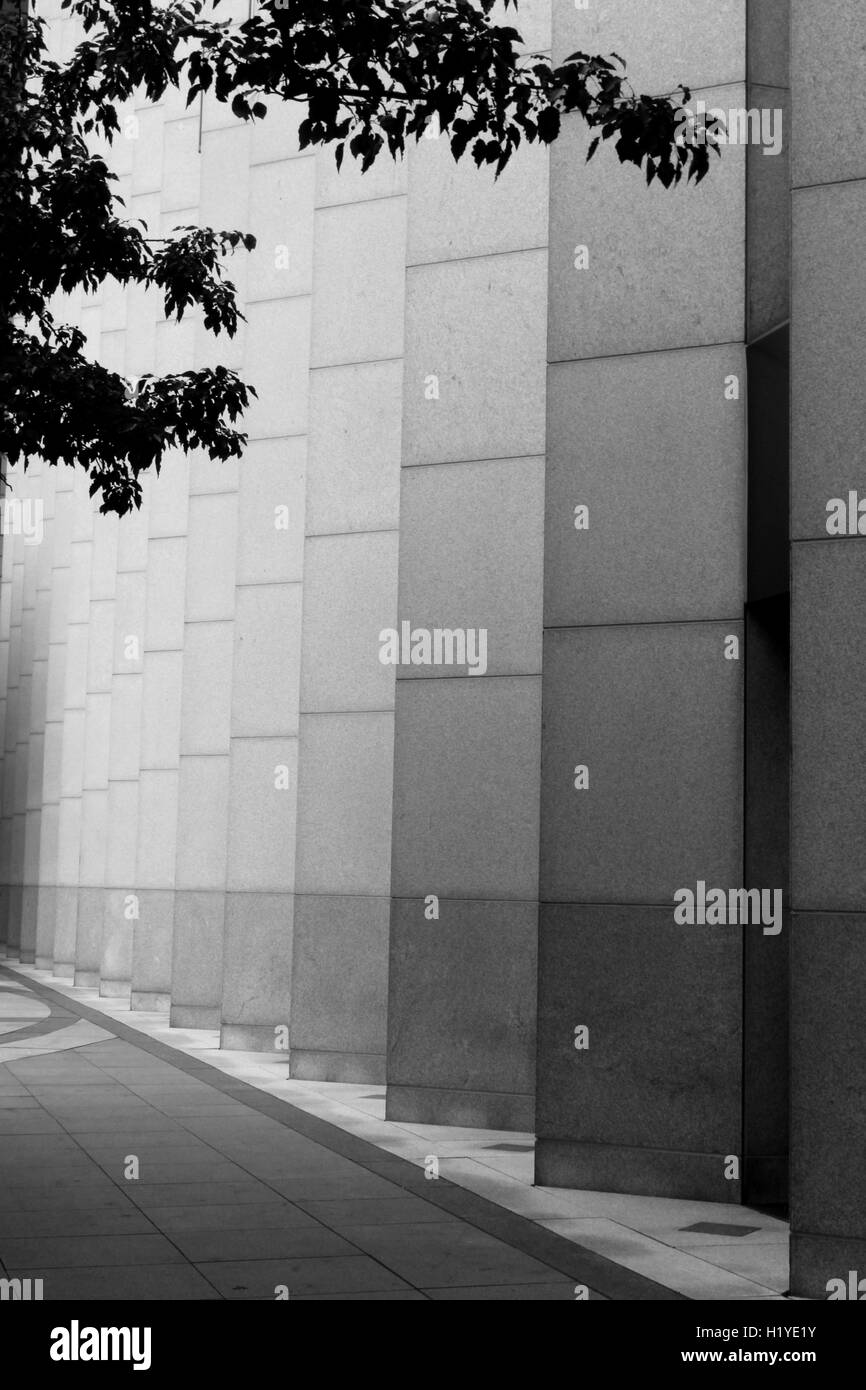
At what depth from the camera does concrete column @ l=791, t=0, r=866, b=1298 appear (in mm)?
7375

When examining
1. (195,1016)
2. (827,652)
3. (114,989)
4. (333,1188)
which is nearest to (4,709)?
(114,989)

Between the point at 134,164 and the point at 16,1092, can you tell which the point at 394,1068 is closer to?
the point at 16,1092

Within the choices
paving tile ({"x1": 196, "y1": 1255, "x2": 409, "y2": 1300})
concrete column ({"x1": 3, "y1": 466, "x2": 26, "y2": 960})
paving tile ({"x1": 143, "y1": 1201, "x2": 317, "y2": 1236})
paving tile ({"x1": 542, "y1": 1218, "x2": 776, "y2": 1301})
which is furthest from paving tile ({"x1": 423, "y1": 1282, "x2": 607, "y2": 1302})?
concrete column ({"x1": 3, "y1": 466, "x2": 26, "y2": 960})

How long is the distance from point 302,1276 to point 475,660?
6.03 m

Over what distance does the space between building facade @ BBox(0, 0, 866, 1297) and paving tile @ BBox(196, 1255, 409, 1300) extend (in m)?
2.03

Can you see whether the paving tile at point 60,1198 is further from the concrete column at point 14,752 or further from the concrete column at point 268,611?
the concrete column at point 14,752

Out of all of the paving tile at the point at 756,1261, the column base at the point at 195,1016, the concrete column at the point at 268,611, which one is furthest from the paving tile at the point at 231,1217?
the column base at the point at 195,1016

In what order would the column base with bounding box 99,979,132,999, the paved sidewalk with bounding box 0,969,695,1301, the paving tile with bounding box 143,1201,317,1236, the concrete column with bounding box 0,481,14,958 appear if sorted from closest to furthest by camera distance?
the paved sidewalk with bounding box 0,969,695,1301, the paving tile with bounding box 143,1201,317,1236, the column base with bounding box 99,979,132,999, the concrete column with bounding box 0,481,14,958

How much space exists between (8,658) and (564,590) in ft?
→ 119

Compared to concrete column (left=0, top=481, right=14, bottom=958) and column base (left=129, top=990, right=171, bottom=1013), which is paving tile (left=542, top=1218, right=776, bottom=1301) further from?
concrete column (left=0, top=481, right=14, bottom=958)

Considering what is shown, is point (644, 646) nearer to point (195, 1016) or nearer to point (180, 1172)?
Result: point (180, 1172)

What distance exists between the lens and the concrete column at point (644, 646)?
32.1 ft

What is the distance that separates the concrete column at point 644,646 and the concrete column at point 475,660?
2.00m
